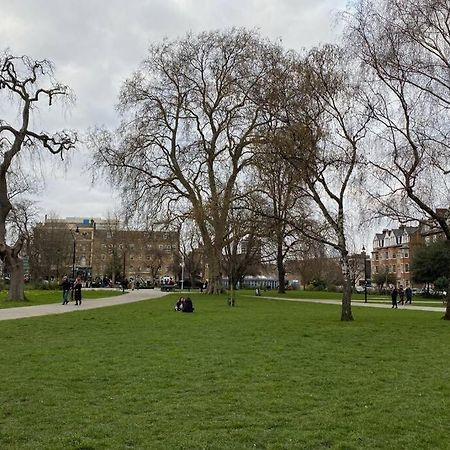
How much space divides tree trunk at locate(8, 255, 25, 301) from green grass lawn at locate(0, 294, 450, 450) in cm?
1857

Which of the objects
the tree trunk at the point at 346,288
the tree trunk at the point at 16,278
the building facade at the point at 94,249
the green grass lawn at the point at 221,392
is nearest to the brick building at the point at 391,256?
the building facade at the point at 94,249

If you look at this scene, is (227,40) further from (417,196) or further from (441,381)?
(441,381)

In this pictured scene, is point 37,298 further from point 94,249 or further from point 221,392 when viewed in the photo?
point 94,249

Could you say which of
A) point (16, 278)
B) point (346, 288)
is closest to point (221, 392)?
point (346, 288)

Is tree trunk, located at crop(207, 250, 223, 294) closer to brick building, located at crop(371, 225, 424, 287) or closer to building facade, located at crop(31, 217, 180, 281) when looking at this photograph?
building facade, located at crop(31, 217, 180, 281)

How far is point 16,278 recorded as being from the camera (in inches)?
1346

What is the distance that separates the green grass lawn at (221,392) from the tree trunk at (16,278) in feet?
60.9

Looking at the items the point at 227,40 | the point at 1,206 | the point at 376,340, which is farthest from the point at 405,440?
the point at 227,40

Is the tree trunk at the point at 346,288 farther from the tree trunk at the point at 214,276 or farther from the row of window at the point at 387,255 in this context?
the row of window at the point at 387,255

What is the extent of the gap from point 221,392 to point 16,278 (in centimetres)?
2884

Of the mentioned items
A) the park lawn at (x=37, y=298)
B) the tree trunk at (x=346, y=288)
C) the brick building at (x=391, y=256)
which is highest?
the brick building at (x=391, y=256)

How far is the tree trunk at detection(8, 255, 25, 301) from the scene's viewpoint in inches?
1318

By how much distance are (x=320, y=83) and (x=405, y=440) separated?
55.7 ft

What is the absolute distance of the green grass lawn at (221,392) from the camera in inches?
231
